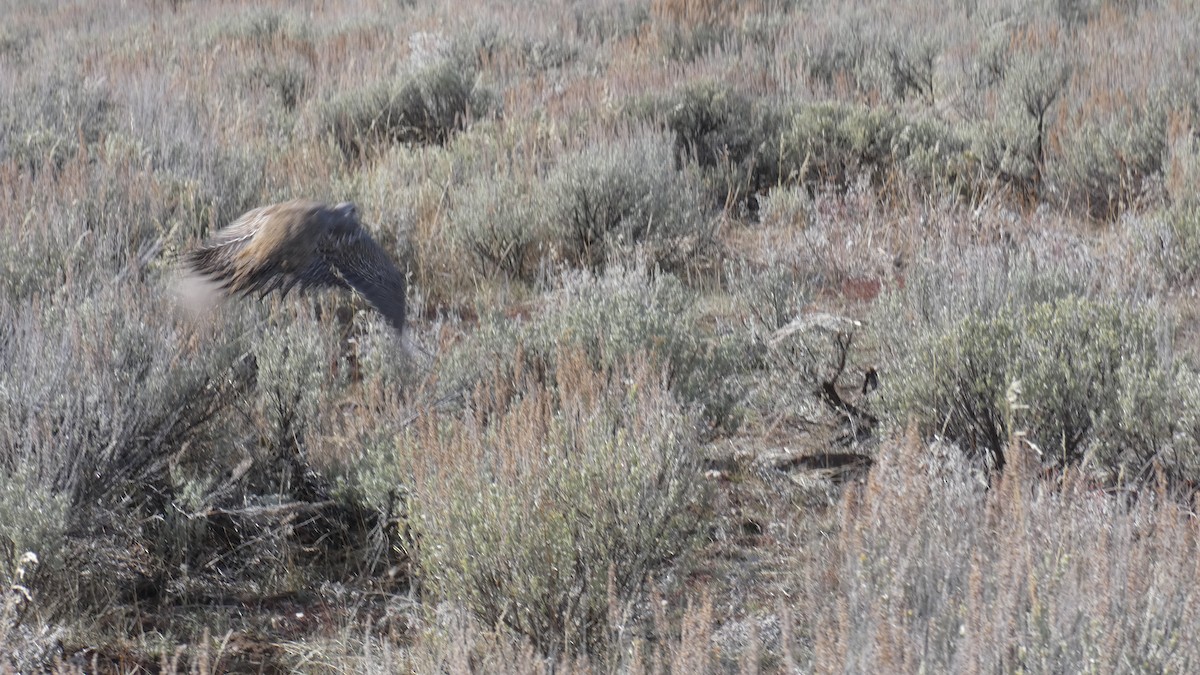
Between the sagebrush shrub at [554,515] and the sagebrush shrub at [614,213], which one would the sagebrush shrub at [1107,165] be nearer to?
the sagebrush shrub at [614,213]

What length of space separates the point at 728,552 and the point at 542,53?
318 inches

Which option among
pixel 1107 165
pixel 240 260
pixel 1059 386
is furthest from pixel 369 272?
pixel 1107 165

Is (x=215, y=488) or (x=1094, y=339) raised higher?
(x=1094, y=339)

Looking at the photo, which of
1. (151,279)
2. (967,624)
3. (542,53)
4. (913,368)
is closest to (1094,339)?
(913,368)

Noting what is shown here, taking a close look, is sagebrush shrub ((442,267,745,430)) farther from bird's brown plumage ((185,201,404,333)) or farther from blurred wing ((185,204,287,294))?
blurred wing ((185,204,287,294))

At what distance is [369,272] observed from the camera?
3.68 meters

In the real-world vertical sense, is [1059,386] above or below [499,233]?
above

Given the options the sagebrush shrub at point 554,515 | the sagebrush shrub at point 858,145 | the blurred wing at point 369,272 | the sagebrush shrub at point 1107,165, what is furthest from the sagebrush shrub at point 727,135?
the sagebrush shrub at point 554,515

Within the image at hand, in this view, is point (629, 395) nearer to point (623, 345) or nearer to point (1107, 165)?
point (623, 345)

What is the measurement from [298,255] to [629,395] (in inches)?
53.9

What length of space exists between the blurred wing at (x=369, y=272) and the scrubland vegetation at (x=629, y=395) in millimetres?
121

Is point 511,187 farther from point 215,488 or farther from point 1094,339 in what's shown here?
point 1094,339

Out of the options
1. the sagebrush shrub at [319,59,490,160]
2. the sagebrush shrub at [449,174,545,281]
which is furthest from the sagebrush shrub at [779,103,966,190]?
the sagebrush shrub at [319,59,490,160]

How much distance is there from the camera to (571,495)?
2443 mm
